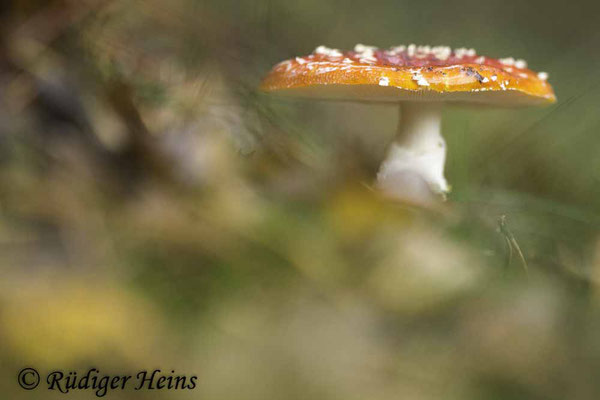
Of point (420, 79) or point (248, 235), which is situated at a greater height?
point (420, 79)

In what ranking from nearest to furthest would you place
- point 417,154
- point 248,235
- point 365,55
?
1. point 248,235
2. point 365,55
3. point 417,154

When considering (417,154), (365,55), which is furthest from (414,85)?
(417,154)

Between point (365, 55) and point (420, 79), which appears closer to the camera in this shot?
point (420, 79)

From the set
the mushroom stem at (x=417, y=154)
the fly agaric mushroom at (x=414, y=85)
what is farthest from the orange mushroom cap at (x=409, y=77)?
the mushroom stem at (x=417, y=154)

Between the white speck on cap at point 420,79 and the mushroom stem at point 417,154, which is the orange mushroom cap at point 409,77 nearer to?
the white speck on cap at point 420,79

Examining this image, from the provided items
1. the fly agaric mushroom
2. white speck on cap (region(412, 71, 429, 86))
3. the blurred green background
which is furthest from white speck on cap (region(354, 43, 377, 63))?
the blurred green background

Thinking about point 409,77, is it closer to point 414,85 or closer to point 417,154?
point 414,85
